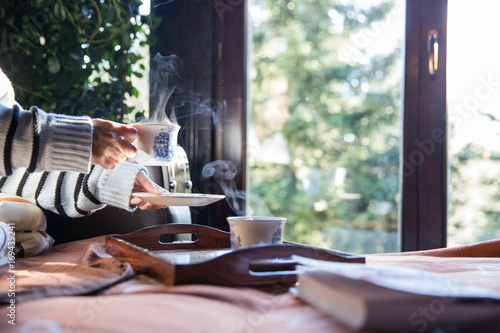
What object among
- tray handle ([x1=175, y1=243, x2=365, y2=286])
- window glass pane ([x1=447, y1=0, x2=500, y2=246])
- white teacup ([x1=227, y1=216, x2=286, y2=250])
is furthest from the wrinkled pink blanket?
window glass pane ([x1=447, y1=0, x2=500, y2=246])

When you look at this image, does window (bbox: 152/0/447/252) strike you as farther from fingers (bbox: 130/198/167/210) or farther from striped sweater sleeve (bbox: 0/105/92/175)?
striped sweater sleeve (bbox: 0/105/92/175)

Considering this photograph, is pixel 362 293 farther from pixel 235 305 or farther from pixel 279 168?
pixel 279 168

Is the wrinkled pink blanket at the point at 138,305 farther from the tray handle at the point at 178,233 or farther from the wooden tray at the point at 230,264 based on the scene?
the tray handle at the point at 178,233

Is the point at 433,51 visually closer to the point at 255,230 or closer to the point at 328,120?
the point at 328,120

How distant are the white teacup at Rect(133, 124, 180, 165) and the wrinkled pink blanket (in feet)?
1.03

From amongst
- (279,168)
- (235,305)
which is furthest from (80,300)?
(279,168)

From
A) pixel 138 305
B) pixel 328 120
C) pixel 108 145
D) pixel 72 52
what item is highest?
pixel 72 52

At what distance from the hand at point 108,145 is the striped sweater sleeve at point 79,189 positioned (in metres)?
0.25

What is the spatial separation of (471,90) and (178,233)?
142cm

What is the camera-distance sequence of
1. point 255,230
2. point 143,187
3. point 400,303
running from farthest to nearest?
point 143,187 < point 255,230 < point 400,303

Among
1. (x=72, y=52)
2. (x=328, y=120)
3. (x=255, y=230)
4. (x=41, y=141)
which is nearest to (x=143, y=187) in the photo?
(x=41, y=141)

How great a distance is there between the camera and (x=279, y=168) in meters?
2.88

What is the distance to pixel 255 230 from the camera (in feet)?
2.90

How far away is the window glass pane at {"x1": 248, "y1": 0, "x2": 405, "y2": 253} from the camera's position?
2230 mm
